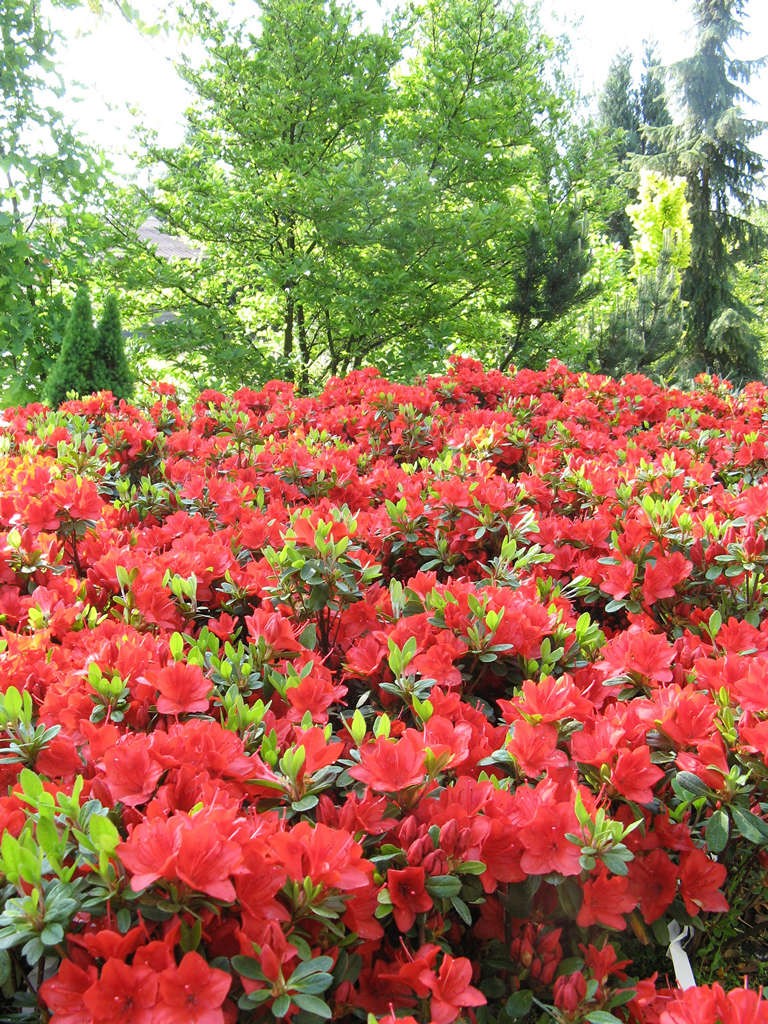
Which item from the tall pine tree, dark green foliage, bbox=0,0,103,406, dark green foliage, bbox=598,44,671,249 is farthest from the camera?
dark green foliage, bbox=598,44,671,249

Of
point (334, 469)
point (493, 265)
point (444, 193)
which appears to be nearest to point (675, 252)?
point (493, 265)

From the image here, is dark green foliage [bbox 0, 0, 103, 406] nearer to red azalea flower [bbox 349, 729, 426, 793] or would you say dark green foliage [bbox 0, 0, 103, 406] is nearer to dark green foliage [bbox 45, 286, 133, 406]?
dark green foliage [bbox 45, 286, 133, 406]

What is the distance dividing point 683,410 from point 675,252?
11.0 m

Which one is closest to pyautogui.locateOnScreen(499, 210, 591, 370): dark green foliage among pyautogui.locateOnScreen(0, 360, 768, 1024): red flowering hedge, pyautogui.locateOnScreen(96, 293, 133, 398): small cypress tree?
pyautogui.locateOnScreen(96, 293, 133, 398): small cypress tree

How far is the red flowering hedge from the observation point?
0.74 m

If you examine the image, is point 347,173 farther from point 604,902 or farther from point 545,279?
point 604,902

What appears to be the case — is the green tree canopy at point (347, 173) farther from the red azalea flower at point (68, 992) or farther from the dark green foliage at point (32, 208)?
the red azalea flower at point (68, 992)

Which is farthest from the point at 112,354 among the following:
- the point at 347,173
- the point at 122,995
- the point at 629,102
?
the point at 629,102

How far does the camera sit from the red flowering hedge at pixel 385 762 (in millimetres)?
740

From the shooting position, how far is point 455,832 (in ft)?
2.83

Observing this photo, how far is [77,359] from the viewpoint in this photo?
603cm

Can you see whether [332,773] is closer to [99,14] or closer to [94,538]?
[94,538]

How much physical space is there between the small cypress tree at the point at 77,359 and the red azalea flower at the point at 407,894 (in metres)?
5.87

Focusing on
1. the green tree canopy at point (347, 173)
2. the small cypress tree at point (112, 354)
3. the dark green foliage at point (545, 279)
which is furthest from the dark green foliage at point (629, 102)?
the small cypress tree at point (112, 354)
